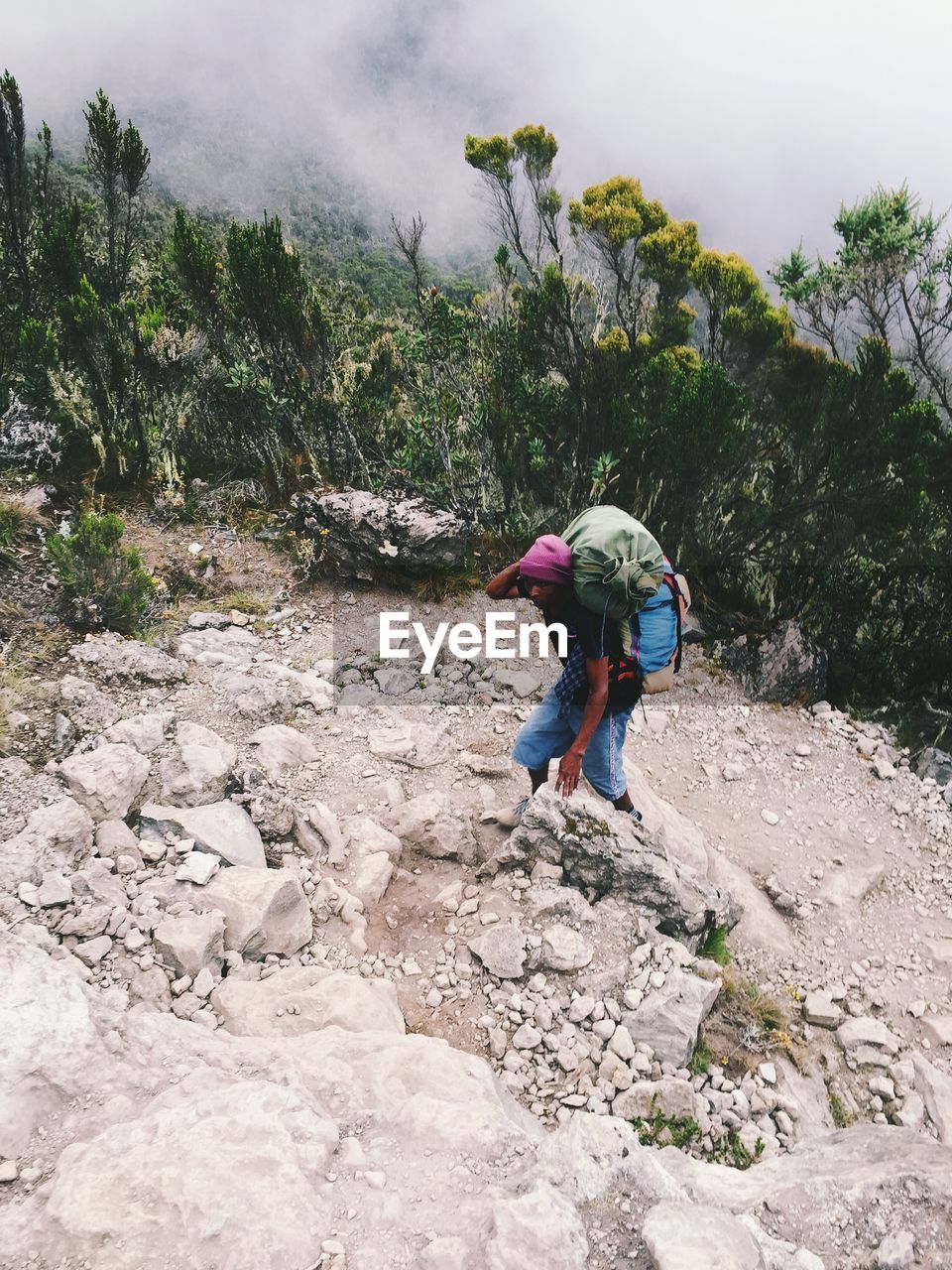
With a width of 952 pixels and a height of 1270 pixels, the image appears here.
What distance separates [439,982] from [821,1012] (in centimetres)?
184

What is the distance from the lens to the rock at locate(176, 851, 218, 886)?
116 inches

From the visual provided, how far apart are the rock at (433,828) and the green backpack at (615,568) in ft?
5.64

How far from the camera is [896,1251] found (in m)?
1.66

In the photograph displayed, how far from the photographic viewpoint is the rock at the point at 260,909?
2873 mm

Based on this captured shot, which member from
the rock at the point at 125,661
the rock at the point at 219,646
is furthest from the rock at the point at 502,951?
the rock at the point at 219,646

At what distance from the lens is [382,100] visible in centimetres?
15462

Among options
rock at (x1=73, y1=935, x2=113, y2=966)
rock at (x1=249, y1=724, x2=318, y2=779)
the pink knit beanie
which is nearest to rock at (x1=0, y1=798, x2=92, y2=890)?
rock at (x1=73, y1=935, x2=113, y2=966)

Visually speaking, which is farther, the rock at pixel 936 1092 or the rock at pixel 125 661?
the rock at pixel 125 661

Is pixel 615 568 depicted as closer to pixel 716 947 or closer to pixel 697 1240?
pixel 697 1240

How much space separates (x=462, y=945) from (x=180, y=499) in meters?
5.70

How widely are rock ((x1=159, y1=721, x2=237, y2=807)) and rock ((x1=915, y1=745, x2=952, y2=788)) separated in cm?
505

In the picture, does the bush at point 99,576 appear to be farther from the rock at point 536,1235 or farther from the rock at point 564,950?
the rock at point 536,1235

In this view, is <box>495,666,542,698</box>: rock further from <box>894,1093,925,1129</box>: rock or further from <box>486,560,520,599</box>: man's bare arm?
<box>894,1093,925,1129</box>: rock

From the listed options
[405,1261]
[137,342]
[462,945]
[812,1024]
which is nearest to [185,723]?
[462,945]
